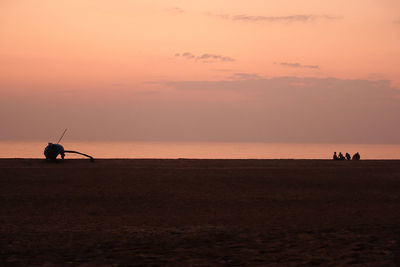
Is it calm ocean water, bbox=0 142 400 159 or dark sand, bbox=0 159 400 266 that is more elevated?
calm ocean water, bbox=0 142 400 159

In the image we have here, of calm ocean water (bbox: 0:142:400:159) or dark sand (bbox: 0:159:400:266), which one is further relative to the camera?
calm ocean water (bbox: 0:142:400:159)

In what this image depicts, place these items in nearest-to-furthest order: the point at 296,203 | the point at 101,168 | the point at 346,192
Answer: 1. the point at 296,203
2. the point at 346,192
3. the point at 101,168

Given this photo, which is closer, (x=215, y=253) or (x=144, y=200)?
(x=215, y=253)

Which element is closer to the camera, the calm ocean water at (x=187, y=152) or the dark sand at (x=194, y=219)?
the dark sand at (x=194, y=219)

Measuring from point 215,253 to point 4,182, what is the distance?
11759 millimetres

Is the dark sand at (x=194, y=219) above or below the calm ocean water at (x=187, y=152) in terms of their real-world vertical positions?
below

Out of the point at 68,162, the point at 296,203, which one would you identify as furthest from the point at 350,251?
the point at 68,162

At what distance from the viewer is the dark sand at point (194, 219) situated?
828cm

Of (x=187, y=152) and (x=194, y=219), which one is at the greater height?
(x=187, y=152)

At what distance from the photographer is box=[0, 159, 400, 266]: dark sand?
27.2 feet

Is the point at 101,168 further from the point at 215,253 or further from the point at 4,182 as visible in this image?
the point at 215,253

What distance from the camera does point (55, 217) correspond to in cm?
1191

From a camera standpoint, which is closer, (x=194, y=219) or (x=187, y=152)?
(x=194, y=219)

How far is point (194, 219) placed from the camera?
1191cm
